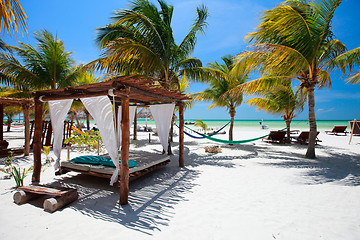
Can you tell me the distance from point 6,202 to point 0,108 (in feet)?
18.6

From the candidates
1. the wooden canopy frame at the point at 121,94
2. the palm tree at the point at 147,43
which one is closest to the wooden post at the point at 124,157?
the wooden canopy frame at the point at 121,94

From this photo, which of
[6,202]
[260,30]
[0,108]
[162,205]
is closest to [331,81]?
[260,30]

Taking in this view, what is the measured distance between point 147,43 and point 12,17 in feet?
12.4

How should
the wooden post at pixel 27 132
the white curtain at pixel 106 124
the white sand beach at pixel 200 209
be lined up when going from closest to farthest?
the white sand beach at pixel 200 209 < the white curtain at pixel 106 124 < the wooden post at pixel 27 132

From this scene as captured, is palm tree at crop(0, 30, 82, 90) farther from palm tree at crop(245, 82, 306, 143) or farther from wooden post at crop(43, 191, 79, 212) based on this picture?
palm tree at crop(245, 82, 306, 143)

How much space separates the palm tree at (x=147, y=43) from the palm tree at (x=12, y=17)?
2.31 meters

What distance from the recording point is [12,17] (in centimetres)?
255

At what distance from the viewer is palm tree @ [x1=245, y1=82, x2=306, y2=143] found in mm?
9392

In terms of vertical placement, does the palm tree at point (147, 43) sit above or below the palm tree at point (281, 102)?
above

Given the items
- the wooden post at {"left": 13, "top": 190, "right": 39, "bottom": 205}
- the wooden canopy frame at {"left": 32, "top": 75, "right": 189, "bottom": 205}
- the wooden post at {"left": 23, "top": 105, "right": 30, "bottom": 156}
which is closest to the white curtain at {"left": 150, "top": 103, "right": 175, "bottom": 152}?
the wooden canopy frame at {"left": 32, "top": 75, "right": 189, "bottom": 205}

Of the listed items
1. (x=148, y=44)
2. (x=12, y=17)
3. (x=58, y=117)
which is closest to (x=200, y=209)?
(x=58, y=117)

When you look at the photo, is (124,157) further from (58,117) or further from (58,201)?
(58,117)

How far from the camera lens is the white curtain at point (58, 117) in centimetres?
356

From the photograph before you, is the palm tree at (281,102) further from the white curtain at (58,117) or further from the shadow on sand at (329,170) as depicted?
the white curtain at (58,117)
